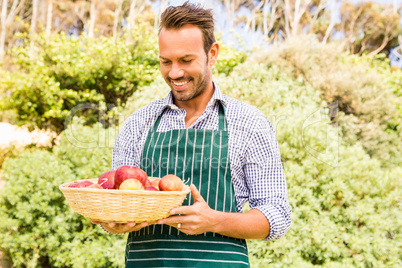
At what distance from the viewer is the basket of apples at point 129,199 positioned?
1438 millimetres

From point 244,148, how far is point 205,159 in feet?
0.64

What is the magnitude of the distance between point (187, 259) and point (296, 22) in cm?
2321

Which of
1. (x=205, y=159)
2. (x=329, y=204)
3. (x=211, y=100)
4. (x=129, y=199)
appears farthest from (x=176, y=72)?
(x=329, y=204)

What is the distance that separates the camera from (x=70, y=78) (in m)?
7.57

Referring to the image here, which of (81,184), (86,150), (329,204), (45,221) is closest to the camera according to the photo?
(81,184)

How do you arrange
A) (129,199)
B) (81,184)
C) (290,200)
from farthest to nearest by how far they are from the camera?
(290,200), (81,184), (129,199)

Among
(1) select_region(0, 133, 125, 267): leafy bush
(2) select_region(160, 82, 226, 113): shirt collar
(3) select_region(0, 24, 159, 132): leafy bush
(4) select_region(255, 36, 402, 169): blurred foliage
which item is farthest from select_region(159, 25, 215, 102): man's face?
(3) select_region(0, 24, 159, 132): leafy bush

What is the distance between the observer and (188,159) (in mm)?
1860

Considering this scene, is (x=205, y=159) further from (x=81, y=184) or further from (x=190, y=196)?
(x=81, y=184)

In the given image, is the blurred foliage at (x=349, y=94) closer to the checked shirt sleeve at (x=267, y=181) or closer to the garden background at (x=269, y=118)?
the garden background at (x=269, y=118)

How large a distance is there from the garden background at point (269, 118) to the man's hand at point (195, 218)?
4.88 feet

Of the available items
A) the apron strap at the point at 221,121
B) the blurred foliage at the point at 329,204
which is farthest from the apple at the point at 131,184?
the blurred foliage at the point at 329,204

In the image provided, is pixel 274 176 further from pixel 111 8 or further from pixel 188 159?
pixel 111 8

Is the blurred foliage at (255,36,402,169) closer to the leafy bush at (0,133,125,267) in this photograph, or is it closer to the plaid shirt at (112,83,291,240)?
the leafy bush at (0,133,125,267)
